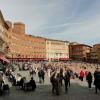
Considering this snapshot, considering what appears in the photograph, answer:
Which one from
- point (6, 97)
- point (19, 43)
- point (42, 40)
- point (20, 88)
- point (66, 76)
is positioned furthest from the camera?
point (42, 40)

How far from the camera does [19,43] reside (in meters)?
149

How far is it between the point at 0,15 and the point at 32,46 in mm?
93274

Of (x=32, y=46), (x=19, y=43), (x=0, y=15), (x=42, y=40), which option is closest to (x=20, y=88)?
(x=0, y=15)

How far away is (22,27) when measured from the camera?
565ft

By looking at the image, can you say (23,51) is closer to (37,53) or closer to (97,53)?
(37,53)

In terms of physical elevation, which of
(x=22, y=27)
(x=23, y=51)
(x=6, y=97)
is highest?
(x=22, y=27)

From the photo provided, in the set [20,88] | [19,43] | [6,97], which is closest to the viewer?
[6,97]

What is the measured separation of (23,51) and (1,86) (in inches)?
5315

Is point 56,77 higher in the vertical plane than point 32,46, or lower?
lower

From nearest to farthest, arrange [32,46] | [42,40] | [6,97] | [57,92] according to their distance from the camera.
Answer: [6,97] < [57,92] < [32,46] < [42,40]

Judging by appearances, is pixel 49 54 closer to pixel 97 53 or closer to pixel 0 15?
pixel 97 53

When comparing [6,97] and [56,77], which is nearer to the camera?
[6,97]

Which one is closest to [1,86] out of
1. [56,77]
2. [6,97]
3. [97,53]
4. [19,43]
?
[6,97]

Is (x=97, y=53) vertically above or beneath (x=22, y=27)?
beneath
